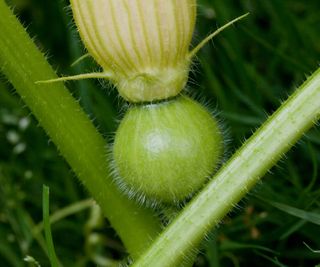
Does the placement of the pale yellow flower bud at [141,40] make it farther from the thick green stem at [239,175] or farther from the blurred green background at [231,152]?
the blurred green background at [231,152]

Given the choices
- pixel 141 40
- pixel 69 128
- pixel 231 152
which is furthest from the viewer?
pixel 231 152

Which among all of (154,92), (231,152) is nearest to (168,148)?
(154,92)

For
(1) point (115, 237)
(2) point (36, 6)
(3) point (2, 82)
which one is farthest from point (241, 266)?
(2) point (36, 6)

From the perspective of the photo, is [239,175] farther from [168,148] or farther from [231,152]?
[231,152]

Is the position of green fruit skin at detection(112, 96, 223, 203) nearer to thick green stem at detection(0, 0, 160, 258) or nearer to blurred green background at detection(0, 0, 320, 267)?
thick green stem at detection(0, 0, 160, 258)

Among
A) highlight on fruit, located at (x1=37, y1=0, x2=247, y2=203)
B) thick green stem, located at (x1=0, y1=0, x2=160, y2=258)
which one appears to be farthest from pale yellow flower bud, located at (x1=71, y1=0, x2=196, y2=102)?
thick green stem, located at (x1=0, y1=0, x2=160, y2=258)
